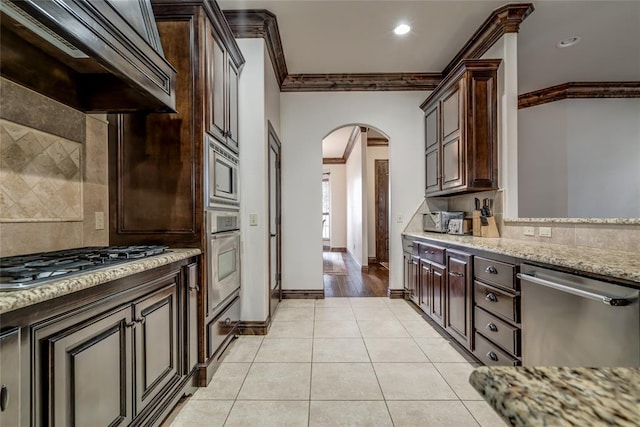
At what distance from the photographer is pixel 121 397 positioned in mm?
1191

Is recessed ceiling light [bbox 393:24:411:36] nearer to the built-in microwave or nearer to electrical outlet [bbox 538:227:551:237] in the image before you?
the built-in microwave

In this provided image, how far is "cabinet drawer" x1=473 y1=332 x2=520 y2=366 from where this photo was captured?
1.83 meters

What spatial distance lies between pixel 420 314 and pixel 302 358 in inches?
65.2

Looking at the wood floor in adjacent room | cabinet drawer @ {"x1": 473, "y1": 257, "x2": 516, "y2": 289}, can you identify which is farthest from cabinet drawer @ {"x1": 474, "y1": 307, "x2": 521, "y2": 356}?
the wood floor in adjacent room

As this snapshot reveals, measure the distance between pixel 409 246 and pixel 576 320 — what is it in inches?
93.8

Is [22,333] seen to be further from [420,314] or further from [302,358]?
[420,314]

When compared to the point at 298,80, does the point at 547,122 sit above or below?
below

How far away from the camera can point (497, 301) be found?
76.3 inches

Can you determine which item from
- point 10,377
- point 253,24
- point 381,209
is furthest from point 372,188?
point 10,377

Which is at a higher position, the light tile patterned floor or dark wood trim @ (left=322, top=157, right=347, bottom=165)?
dark wood trim @ (left=322, top=157, right=347, bottom=165)

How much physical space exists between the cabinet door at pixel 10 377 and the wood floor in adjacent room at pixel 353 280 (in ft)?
11.4

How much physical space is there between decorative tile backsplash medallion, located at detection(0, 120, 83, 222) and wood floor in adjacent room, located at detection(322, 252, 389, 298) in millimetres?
3139

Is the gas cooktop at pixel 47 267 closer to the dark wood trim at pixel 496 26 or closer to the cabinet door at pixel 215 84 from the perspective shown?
the cabinet door at pixel 215 84

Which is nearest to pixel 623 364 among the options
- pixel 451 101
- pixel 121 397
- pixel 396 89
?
pixel 121 397
